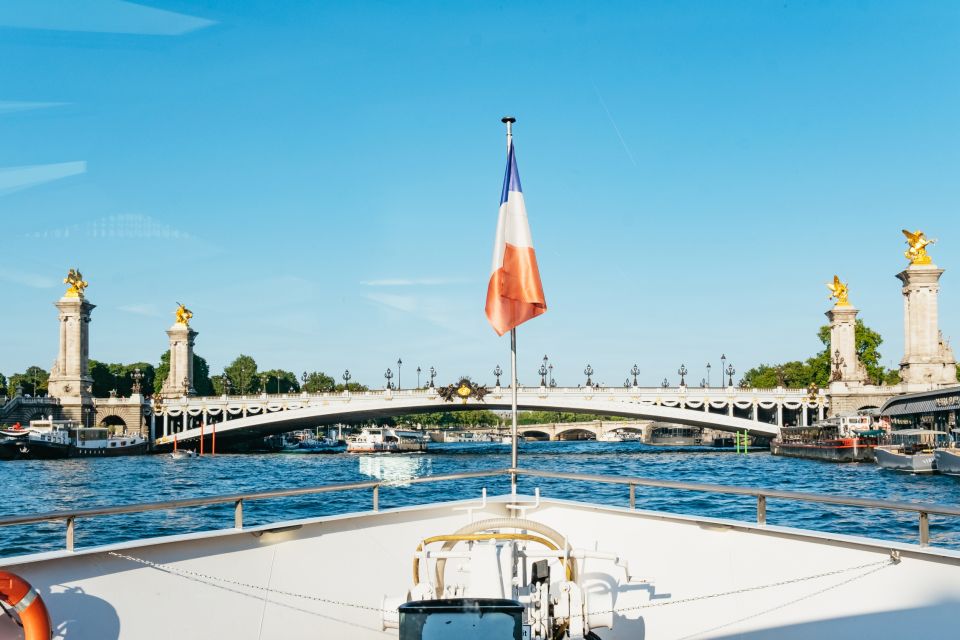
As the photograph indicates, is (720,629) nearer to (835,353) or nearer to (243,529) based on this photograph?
(243,529)

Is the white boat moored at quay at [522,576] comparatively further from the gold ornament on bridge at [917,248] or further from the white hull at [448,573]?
the gold ornament on bridge at [917,248]

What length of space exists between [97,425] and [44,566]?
315ft

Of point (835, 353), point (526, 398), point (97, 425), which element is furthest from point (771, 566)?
point (97, 425)

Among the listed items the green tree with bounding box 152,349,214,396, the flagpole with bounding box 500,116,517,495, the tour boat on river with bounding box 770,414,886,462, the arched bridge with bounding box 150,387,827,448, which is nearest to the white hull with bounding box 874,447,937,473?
the tour boat on river with bounding box 770,414,886,462

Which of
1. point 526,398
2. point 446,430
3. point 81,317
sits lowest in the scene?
point 446,430

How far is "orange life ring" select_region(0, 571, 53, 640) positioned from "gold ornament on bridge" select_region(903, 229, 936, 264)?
88.0m

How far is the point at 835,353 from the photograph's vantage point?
90.9 m

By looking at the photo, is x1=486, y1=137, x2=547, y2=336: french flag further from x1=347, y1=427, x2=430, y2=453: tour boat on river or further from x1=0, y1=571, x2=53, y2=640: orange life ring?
x1=347, y1=427, x2=430, y2=453: tour boat on river

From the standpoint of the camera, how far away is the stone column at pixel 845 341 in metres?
90.7

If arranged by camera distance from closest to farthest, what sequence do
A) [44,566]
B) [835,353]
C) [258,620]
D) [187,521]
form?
[44,566]
[258,620]
[187,521]
[835,353]

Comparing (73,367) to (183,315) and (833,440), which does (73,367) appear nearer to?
(183,315)

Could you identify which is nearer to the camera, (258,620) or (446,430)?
(258,620)

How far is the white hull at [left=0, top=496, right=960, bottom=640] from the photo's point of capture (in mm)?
5609

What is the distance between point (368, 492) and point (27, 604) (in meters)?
35.3
